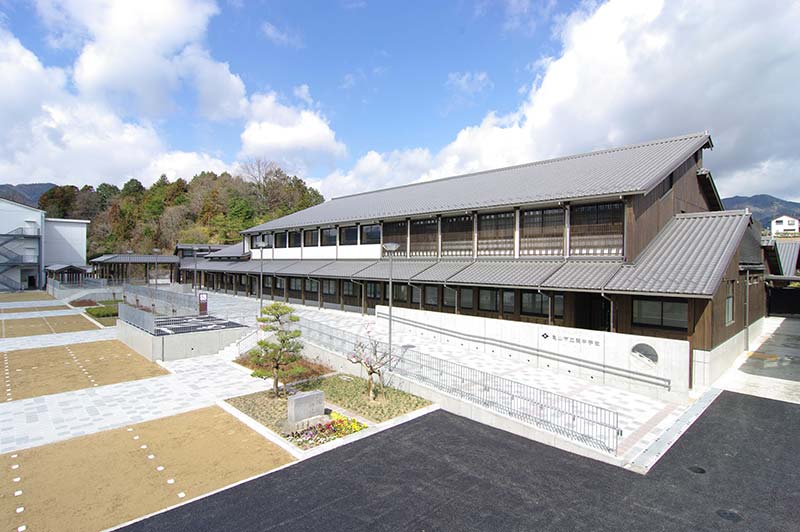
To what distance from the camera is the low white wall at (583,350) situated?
1288 cm

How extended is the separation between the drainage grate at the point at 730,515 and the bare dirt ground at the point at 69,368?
1865 cm

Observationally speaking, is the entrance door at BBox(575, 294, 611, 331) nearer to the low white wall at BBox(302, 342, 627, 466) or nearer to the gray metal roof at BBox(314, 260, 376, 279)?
the low white wall at BBox(302, 342, 627, 466)

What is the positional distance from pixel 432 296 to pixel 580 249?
A: 8791 mm

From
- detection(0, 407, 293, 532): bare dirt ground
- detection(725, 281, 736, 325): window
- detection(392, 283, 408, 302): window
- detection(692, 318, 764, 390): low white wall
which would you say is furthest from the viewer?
detection(392, 283, 408, 302): window

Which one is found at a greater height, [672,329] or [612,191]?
[612,191]

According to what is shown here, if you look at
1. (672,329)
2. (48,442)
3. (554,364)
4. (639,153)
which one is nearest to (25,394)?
(48,442)

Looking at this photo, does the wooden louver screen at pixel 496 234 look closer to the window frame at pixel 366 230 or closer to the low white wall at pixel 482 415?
the window frame at pixel 366 230

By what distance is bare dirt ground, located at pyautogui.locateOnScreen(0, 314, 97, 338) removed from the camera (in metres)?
26.3

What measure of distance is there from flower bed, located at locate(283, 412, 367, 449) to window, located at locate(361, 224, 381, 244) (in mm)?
18564

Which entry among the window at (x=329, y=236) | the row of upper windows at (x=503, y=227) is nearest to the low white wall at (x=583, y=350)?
the row of upper windows at (x=503, y=227)

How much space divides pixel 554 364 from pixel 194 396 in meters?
13.3

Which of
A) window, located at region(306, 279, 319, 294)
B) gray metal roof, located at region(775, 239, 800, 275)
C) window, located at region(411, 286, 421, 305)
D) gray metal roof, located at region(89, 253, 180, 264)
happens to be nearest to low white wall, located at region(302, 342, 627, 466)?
window, located at region(411, 286, 421, 305)

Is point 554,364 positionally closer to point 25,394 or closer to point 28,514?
point 28,514

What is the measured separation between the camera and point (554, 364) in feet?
51.9
